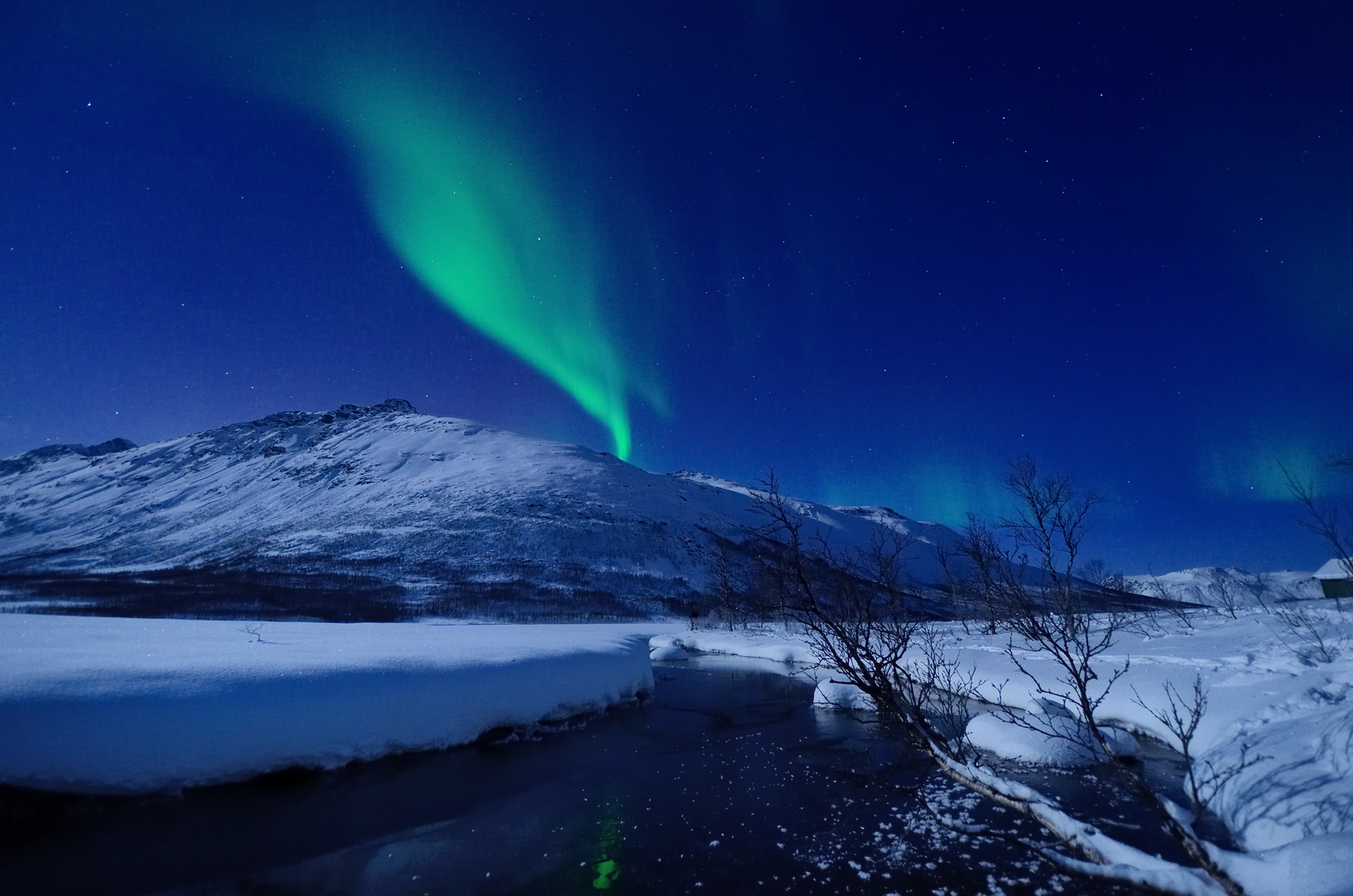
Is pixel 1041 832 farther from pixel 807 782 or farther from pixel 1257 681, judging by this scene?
pixel 1257 681

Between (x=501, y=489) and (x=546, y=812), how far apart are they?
13135 centimetres

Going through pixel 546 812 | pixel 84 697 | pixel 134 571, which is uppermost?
pixel 134 571

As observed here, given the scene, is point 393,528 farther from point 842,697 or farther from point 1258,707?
point 1258,707

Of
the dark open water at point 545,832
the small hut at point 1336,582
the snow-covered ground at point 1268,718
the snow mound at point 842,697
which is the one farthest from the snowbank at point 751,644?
the small hut at point 1336,582

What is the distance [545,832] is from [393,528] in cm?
11688

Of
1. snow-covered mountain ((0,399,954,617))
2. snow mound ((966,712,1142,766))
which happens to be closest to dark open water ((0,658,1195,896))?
snow mound ((966,712,1142,766))

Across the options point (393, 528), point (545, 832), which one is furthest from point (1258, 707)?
point (393, 528)

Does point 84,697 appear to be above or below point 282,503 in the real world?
below

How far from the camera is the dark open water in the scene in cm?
768

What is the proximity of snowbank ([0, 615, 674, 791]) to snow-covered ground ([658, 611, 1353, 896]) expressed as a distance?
9.60m

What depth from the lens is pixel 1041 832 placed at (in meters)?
8.63

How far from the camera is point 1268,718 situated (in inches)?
416

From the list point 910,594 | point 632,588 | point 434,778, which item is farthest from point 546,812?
point 910,594

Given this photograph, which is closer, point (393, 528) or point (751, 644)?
point (751, 644)
